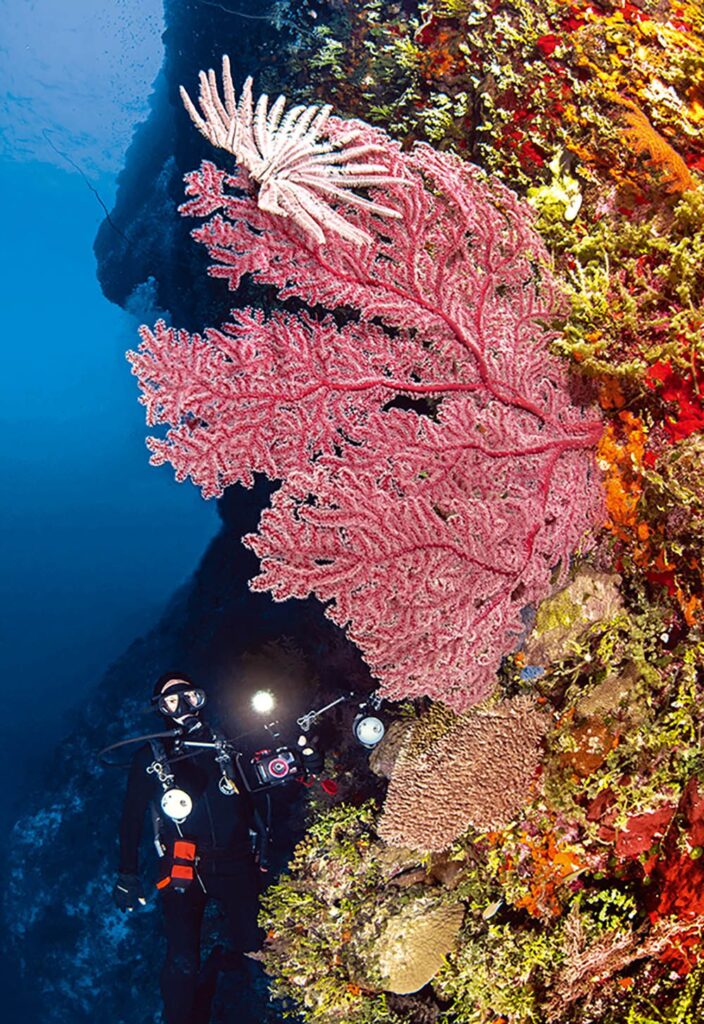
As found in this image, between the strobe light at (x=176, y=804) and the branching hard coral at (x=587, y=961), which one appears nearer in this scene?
the branching hard coral at (x=587, y=961)

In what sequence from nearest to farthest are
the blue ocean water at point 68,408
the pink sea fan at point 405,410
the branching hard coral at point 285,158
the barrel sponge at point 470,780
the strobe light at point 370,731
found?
1. the branching hard coral at point 285,158
2. the pink sea fan at point 405,410
3. the barrel sponge at point 470,780
4. the strobe light at point 370,731
5. the blue ocean water at point 68,408

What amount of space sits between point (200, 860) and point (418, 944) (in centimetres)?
342

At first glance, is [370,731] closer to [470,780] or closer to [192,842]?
[470,780]

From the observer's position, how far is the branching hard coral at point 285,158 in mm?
2812

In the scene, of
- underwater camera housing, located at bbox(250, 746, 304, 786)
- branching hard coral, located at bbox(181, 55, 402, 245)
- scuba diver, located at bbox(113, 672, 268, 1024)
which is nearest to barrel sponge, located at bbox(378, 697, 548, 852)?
underwater camera housing, located at bbox(250, 746, 304, 786)

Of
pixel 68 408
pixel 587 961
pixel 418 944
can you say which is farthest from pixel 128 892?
pixel 68 408

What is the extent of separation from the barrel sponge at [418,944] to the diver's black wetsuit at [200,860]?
2806 millimetres

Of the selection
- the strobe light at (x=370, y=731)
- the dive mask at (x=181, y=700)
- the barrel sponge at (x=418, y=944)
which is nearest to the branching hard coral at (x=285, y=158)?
the strobe light at (x=370, y=731)

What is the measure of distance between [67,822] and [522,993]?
12393mm

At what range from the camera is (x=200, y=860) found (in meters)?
6.59

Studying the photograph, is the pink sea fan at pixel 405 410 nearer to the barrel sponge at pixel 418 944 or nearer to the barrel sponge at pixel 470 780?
the barrel sponge at pixel 470 780

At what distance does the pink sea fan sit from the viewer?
9.89 feet

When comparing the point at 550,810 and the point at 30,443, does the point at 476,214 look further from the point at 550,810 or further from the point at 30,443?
the point at 30,443

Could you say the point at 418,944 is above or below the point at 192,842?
below
